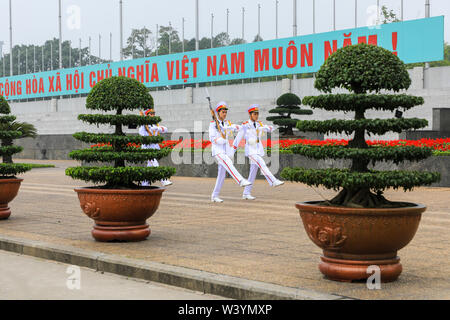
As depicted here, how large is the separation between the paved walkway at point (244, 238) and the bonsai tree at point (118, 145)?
809 millimetres

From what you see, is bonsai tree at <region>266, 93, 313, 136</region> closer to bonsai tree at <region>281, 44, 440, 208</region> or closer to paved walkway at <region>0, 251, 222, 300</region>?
paved walkway at <region>0, 251, 222, 300</region>

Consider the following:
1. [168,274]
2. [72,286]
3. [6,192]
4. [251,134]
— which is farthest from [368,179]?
[251,134]

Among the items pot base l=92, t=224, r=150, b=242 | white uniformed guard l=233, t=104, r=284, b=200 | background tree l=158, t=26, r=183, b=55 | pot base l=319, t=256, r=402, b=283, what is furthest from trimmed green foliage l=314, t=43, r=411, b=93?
background tree l=158, t=26, r=183, b=55

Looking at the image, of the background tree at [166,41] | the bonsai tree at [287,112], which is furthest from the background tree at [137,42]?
the bonsai tree at [287,112]

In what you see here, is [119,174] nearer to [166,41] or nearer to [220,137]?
[220,137]

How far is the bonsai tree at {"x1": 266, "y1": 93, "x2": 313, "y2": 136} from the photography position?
27805mm

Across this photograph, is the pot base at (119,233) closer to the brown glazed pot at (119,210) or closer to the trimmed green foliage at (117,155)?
the brown glazed pot at (119,210)

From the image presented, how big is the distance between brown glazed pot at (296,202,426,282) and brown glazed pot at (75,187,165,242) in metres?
2.84

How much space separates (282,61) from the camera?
33.5 meters

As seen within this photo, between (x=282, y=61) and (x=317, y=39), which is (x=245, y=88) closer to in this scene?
(x=282, y=61)

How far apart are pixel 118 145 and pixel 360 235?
4109mm

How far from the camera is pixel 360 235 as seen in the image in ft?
18.8
